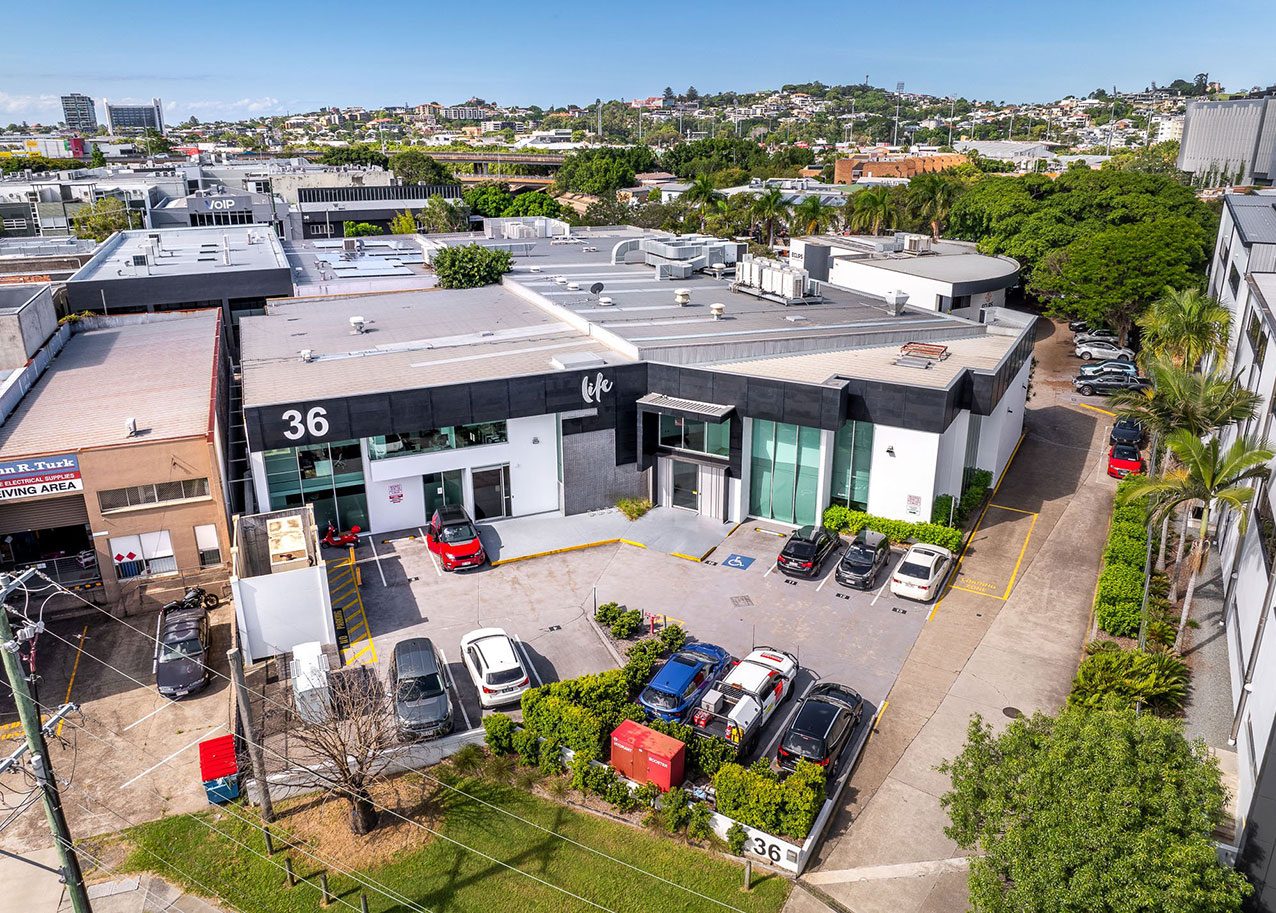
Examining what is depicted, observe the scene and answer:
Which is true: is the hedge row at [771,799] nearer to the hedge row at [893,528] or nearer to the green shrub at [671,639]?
the green shrub at [671,639]

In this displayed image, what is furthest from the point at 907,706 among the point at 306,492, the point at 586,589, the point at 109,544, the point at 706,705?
the point at 109,544

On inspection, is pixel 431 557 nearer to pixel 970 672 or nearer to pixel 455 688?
pixel 455 688

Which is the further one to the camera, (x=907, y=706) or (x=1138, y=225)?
(x=1138, y=225)

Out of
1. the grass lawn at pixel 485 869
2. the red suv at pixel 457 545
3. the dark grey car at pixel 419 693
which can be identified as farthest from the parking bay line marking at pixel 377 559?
the grass lawn at pixel 485 869

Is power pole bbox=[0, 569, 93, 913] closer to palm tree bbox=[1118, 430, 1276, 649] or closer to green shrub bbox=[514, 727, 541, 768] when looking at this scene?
green shrub bbox=[514, 727, 541, 768]

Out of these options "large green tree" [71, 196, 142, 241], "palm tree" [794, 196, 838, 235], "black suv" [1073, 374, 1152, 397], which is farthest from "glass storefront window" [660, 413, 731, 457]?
"large green tree" [71, 196, 142, 241]

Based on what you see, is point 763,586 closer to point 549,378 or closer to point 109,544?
point 549,378

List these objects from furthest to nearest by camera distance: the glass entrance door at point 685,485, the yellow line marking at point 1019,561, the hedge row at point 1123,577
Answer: the glass entrance door at point 685,485 < the yellow line marking at point 1019,561 < the hedge row at point 1123,577
